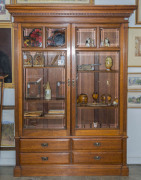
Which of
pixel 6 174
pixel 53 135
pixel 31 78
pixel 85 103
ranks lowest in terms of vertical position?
pixel 6 174

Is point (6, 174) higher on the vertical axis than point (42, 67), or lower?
lower

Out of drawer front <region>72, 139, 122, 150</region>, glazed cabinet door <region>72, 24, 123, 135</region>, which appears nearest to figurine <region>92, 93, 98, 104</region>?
glazed cabinet door <region>72, 24, 123, 135</region>

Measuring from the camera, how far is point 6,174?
3.40 metres

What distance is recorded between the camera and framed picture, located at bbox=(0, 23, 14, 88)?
3615 mm

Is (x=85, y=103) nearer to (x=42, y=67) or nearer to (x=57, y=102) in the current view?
(x=57, y=102)

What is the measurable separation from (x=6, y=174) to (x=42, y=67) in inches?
61.9

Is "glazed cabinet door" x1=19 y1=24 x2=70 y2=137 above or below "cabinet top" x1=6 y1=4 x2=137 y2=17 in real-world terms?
below

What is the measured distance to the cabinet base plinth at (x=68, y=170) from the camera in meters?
3.29

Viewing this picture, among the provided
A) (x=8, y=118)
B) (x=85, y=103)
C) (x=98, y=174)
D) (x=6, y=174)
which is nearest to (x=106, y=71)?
(x=85, y=103)

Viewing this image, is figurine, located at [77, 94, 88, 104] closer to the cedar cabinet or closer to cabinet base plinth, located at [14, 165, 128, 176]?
the cedar cabinet

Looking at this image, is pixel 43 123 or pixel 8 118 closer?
pixel 43 123

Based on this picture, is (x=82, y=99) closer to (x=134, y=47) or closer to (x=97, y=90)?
(x=97, y=90)

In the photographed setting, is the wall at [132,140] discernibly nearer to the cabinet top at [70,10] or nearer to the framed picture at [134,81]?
the framed picture at [134,81]

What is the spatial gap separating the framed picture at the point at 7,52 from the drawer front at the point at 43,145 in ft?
3.03
